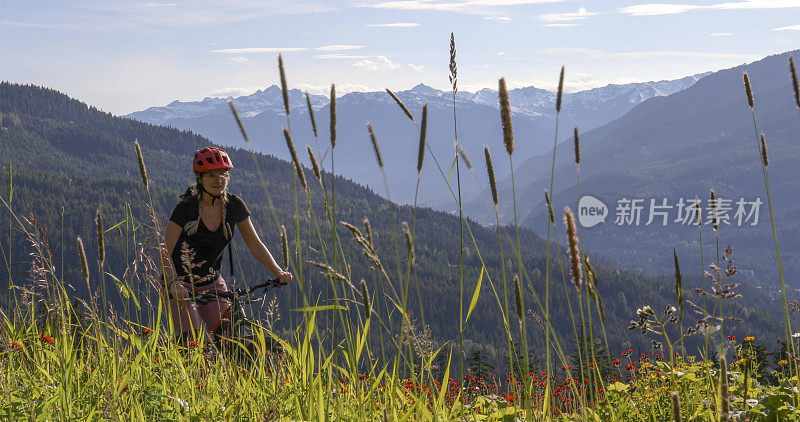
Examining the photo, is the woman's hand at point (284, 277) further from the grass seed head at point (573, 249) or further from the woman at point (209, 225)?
the grass seed head at point (573, 249)

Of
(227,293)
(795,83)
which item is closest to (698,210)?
(795,83)

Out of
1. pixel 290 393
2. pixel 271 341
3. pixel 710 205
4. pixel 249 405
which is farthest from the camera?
pixel 271 341

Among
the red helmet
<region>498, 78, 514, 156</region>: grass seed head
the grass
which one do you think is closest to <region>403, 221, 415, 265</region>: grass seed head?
the grass

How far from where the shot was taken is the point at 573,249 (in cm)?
183

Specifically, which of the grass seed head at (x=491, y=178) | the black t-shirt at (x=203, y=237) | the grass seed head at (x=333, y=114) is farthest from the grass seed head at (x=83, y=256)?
Result: the black t-shirt at (x=203, y=237)

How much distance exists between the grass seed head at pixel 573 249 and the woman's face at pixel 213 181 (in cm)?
437

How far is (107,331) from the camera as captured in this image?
417cm

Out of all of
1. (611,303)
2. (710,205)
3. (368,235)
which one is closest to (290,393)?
(368,235)

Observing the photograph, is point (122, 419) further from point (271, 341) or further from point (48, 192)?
point (48, 192)

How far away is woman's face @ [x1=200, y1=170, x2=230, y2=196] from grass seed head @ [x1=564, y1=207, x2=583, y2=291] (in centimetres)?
437

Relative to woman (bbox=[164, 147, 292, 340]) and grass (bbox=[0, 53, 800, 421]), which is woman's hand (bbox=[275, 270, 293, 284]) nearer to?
woman (bbox=[164, 147, 292, 340])

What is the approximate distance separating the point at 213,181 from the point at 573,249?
14.6 ft

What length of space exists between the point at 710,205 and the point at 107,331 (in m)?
3.68

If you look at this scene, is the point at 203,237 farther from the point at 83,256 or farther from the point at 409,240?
the point at 409,240
